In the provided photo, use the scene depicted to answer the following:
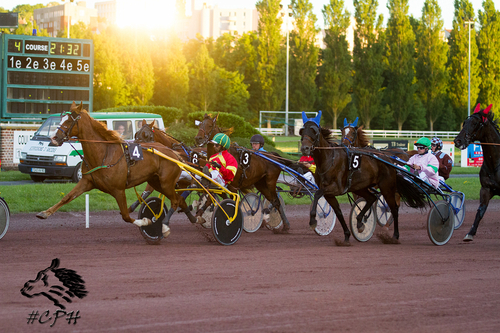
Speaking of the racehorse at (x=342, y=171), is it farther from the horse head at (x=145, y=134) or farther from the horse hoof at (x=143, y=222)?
the horse head at (x=145, y=134)

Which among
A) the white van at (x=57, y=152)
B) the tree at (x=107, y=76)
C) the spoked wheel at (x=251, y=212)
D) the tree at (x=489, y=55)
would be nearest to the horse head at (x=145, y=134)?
the spoked wheel at (x=251, y=212)

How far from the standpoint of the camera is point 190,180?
8.96 metres

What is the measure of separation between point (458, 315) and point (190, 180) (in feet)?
16.7

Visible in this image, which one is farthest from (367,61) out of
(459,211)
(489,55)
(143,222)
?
(143,222)

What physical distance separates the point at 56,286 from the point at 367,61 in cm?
3795

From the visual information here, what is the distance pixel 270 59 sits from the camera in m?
42.4

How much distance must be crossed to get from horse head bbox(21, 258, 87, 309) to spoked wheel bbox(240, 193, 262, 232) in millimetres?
3771

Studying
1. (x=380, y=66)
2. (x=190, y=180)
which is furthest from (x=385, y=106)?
(x=190, y=180)

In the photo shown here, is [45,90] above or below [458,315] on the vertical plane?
above

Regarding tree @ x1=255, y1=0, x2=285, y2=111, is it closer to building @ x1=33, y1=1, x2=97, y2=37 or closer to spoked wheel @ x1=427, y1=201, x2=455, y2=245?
spoked wheel @ x1=427, y1=201, x2=455, y2=245

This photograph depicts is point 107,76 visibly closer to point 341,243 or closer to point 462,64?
point 462,64

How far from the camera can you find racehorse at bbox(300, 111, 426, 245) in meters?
7.75

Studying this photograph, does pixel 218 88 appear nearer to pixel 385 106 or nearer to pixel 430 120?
pixel 385 106

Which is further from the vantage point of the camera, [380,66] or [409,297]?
[380,66]
